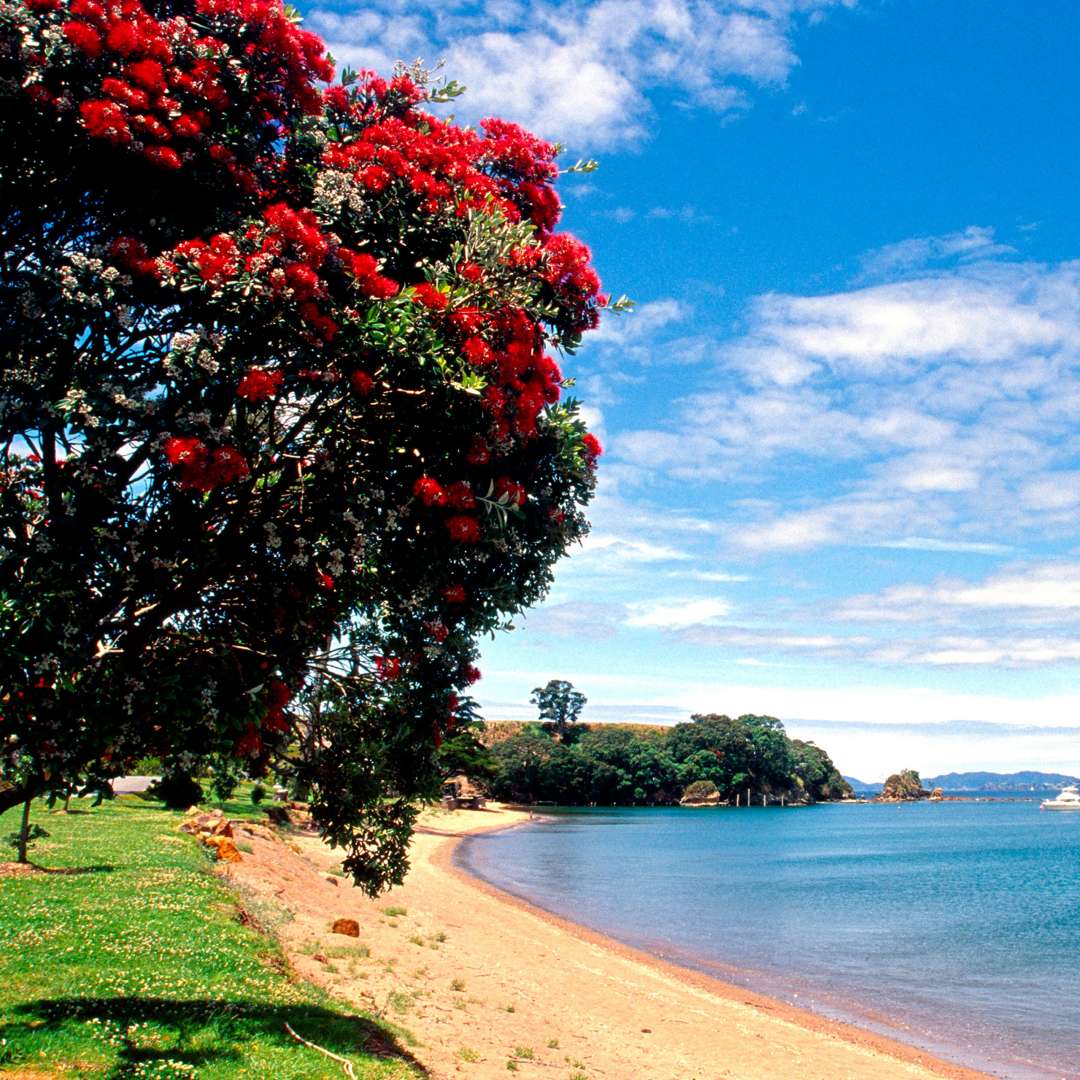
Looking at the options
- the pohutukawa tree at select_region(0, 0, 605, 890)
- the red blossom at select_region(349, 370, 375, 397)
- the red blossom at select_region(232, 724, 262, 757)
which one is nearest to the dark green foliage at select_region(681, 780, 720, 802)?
the pohutukawa tree at select_region(0, 0, 605, 890)

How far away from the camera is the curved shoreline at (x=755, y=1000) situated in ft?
72.2

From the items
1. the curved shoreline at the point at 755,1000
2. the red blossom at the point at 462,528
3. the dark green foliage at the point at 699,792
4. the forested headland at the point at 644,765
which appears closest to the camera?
the red blossom at the point at 462,528

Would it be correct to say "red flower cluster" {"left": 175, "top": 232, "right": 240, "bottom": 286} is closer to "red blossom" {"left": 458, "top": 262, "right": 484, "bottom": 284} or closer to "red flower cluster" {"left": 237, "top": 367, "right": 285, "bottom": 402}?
"red flower cluster" {"left": 237, "top": 367, "right": 285, "bottom": 402}

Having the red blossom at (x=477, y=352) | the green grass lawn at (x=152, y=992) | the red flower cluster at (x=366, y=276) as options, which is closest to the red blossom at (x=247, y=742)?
the green grass lawn at (x=152, y=992)

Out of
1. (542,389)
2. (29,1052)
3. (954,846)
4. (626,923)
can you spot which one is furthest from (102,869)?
(954,846)

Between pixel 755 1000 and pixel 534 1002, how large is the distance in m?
9.21

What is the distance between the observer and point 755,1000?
90.3ft

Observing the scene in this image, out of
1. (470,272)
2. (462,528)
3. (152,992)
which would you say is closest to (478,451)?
(462,528)

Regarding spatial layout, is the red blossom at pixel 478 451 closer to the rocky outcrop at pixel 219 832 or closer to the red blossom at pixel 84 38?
the red blossom at pixel 84 38

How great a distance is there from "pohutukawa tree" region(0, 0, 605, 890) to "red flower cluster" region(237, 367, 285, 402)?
2cm

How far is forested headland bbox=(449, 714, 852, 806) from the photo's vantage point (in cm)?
14950

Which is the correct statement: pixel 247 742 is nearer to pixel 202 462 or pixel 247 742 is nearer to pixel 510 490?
pixel 202 462

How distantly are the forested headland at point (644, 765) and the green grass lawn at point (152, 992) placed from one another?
117 meters

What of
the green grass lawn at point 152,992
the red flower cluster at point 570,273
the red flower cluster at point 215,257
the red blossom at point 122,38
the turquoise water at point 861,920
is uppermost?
the red blossom at point 122,38
